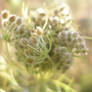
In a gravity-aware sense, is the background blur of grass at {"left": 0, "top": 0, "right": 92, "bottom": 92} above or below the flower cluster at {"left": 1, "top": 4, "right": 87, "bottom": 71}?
above

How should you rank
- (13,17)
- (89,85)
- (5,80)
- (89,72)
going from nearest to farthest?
(13,17) < (5,80) < (89,85) < (89,72)

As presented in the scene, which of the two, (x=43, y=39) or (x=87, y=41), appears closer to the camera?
(x=43, y=39)

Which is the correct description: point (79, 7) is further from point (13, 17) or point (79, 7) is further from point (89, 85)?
point (13, 17)

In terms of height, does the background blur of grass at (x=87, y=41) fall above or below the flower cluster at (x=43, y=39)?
above

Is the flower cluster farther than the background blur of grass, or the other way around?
the background blur of grass

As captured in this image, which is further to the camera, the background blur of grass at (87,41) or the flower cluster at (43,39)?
the background blur of grass at (87,41)

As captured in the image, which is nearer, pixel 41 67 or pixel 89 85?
pixel 41 67

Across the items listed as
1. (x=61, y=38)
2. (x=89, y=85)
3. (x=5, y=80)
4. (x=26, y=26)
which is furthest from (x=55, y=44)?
(x=89, y=85)

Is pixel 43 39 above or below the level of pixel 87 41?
below
